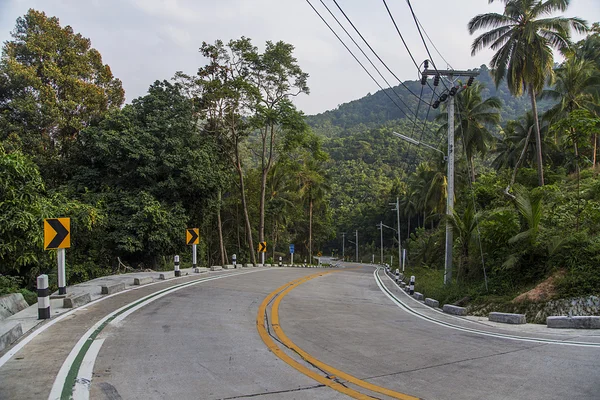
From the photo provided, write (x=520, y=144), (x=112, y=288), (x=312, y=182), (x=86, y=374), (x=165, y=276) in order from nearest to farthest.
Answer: (x=86, y=374), (x=112, y=288), (x=165, y=276), (x=520, y=144), (x=312, y=182)

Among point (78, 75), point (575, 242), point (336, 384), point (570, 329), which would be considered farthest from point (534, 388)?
point (78, 75)

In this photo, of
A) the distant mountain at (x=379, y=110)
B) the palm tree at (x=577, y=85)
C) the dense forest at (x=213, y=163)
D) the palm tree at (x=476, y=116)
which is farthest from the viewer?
the distant mountain at (x=379, y=110)

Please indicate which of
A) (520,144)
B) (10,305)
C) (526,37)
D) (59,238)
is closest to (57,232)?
(59,238)

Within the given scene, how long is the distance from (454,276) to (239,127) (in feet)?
69.1

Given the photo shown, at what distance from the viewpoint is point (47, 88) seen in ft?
71.7

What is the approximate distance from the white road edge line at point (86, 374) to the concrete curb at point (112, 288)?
206 inches

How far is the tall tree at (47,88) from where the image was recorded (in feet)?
70.1

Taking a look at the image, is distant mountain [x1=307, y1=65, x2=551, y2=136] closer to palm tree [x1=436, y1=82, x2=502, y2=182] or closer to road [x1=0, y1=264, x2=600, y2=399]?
palm tree [x1=436, y1=82, x2=502, y2=182]

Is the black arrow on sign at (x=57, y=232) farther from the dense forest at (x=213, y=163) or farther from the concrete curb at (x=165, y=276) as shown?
the concrete curb at (x=165, y=276)

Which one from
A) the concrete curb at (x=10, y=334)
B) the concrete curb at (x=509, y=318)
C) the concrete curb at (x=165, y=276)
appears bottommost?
the concrete curb at (x=509, y=318)

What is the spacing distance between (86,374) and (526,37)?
83.2 ft

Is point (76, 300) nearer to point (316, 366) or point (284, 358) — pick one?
point (284, 358)

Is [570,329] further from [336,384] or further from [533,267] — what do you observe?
[336,384]

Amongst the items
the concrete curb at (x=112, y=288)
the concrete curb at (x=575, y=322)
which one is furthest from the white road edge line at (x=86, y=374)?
the concrete curb at (x=575, y=322)
